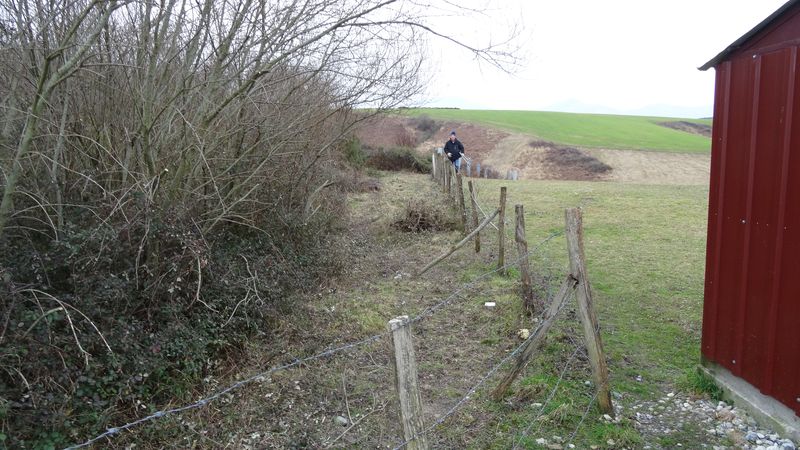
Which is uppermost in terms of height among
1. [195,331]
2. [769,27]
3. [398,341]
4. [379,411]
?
[769,27]

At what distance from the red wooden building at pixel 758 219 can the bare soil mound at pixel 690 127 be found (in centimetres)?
6176

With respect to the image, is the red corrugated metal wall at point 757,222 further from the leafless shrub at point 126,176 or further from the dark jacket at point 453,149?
the dark jacket at point 453,149

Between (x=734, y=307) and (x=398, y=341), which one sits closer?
(x=398, y=341)

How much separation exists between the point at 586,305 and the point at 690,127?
222ft

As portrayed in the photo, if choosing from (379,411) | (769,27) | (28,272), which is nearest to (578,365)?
(379,411)

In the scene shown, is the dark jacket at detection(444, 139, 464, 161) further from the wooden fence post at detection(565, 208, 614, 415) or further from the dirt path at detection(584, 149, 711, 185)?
the wooden fence post at detection(565, 208, 614, 415)

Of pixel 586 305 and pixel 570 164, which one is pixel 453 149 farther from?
pixel 570 164

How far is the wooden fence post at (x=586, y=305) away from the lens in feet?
14.4

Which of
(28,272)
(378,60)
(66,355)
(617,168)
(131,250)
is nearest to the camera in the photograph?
(66,355)

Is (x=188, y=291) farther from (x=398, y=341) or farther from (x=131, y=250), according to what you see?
(x=398, y=341)

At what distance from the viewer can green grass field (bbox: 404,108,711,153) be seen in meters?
43.1

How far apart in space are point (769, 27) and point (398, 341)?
3621mm

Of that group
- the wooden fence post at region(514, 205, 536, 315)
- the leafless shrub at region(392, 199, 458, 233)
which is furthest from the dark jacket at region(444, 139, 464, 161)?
the wooden fence post at region(514, 205, 536, 315)

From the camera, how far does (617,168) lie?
35.2 metres
